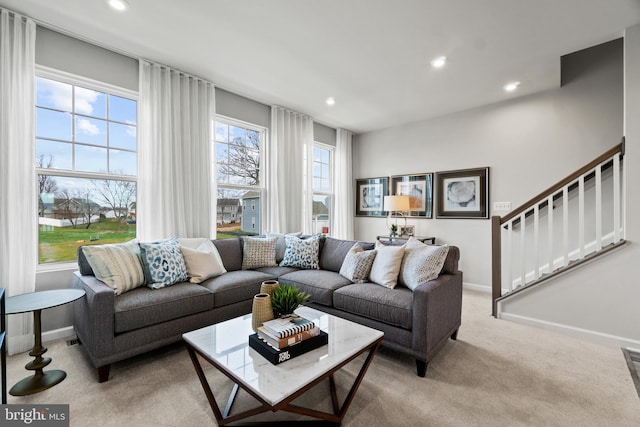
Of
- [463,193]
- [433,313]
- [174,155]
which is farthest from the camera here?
[463,193]

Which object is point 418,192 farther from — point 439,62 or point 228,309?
point 228,309

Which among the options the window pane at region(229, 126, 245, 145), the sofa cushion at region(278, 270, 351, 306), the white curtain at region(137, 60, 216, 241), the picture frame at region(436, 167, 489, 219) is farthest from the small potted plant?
the picture frame at region(436, 167, 489, 219)

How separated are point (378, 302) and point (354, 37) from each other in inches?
91.1

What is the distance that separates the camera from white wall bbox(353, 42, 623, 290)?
10.9 feet

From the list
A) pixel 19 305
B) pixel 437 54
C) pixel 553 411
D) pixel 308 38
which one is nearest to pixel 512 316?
pixel 553 411

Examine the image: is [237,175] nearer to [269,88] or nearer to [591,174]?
[269,88]

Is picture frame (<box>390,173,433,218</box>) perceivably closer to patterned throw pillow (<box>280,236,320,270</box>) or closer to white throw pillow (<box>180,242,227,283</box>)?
patterned throw pillow (<box>280,236,320,270</box>)

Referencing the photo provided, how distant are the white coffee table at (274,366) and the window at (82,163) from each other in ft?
6.60

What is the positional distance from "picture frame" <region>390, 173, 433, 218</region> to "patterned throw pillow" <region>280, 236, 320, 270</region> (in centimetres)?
217

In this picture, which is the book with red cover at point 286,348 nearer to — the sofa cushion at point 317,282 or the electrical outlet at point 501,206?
the sofa cushion at point 317,282

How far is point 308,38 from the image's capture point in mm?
2561

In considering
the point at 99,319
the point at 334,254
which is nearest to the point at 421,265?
the point at 334,254

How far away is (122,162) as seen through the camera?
9.76 ft

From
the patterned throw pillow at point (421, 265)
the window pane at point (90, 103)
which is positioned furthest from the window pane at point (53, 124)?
the patterned throw pillow at point (421, 265)
